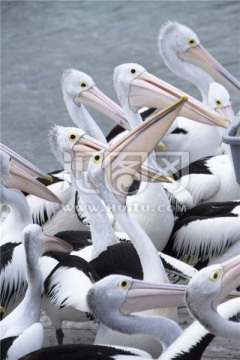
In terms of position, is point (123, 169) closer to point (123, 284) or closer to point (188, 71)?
Answer: point (123, 284)

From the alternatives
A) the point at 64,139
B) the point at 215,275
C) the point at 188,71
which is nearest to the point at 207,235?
the point at 64,139

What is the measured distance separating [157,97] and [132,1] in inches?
225

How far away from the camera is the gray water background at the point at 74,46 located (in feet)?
28.0

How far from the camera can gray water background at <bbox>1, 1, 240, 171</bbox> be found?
8.54m

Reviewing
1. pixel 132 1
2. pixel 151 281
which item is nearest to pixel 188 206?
pixel 151 281

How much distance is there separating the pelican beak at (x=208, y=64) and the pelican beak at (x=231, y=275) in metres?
3.03

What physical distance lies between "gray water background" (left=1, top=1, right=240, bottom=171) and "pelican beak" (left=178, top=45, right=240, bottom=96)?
4.90ft

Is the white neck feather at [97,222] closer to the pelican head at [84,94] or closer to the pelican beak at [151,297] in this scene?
the pelican beak at [151,297]

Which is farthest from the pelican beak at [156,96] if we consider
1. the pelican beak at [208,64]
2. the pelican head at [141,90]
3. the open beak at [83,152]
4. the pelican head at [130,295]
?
the pelican head at [130,295]

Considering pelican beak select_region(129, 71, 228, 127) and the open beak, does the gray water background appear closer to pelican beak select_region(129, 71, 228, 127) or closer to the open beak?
pelican beak select_region(129, 71, 228, 127)

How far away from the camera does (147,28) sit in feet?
33.7

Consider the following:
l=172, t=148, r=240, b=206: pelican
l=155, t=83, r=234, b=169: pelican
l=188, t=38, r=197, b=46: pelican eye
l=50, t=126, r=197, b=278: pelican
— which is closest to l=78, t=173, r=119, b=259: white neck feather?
l=50, t=126, r=197, b=278: pelican

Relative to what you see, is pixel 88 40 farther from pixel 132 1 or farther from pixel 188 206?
pixel 188 206

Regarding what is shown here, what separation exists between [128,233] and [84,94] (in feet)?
5.04
